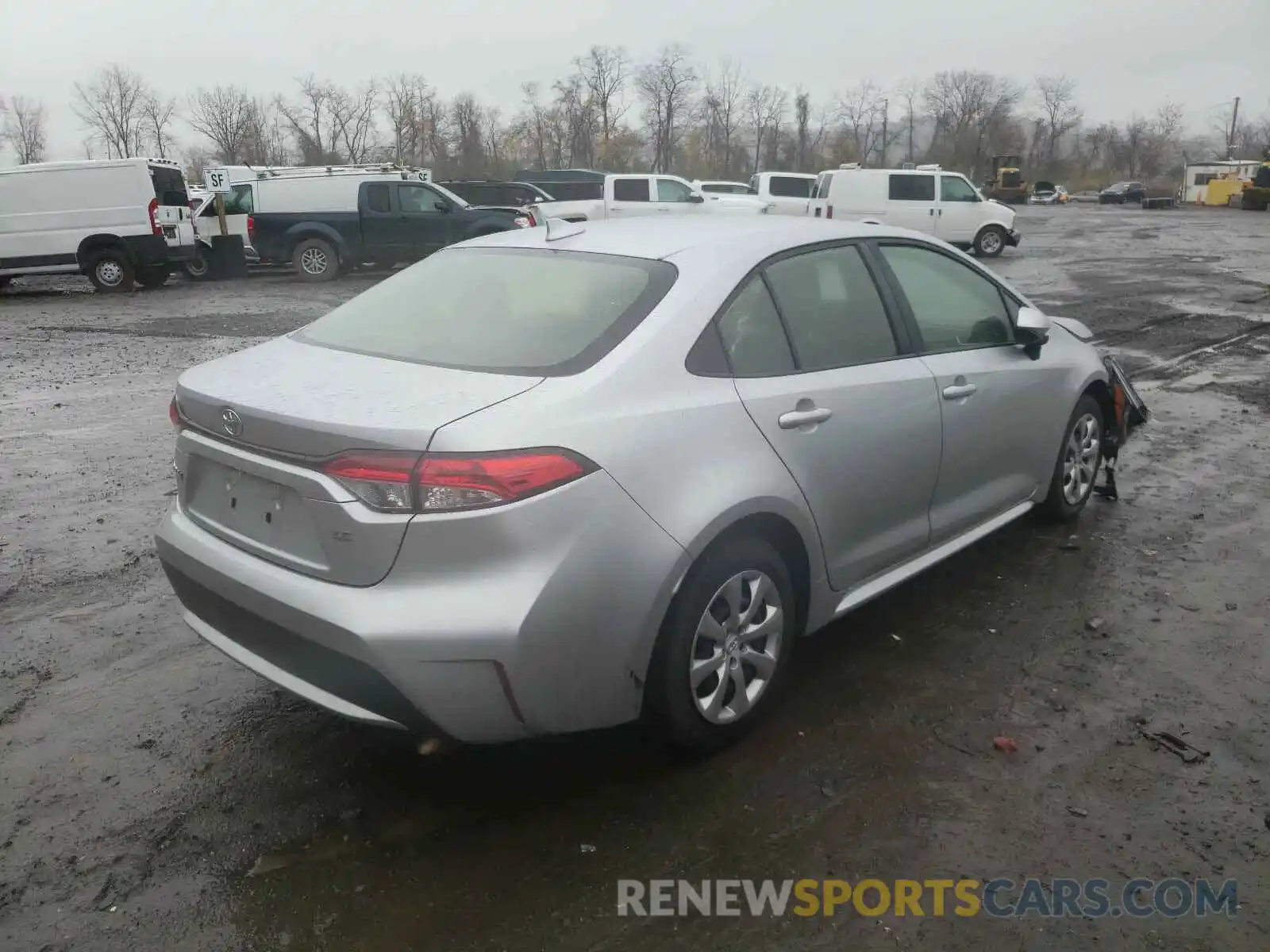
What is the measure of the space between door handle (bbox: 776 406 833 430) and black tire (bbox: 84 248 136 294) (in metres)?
18.9

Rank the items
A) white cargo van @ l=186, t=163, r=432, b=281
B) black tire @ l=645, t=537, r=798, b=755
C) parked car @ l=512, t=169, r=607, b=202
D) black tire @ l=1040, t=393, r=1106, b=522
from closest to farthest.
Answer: black tire @ l=645, t=537, r=798, b=755, black tire @ l=1040, t=393, r=1106, b=522, white cargo van @ l=186, t=163, r=432, b=281, parked car @ l=512, t=169, r=607, b=202

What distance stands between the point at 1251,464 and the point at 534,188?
19630 mm

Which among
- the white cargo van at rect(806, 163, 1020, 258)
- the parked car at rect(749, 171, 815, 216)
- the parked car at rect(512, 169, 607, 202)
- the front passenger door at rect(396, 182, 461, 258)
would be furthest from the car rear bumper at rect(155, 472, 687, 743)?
the parked car at rect(512, 169, 607, 202)

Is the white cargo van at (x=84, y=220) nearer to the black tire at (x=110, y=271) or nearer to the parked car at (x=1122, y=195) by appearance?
the black tire at (x=110, y=271)

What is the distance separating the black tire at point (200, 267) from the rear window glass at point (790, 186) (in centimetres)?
1446

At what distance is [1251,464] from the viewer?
619cm

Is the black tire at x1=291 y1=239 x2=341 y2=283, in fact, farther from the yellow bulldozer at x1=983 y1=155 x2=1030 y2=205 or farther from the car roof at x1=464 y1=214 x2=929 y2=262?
the yellow bulldozer at x1=983 y1=155 x2=1030 y2=205

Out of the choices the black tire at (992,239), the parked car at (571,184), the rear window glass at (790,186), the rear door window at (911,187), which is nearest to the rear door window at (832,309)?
the rear door window at (911,187)

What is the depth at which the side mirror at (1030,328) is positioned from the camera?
439 cm

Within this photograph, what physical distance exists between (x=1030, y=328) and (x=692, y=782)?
2614 millimetres

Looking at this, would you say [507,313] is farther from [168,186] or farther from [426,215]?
[168,186]

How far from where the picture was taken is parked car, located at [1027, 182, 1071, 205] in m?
70.9

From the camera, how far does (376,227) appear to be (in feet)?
65.0

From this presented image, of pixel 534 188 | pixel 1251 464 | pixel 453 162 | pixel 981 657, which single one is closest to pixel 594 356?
pixel 981 657
